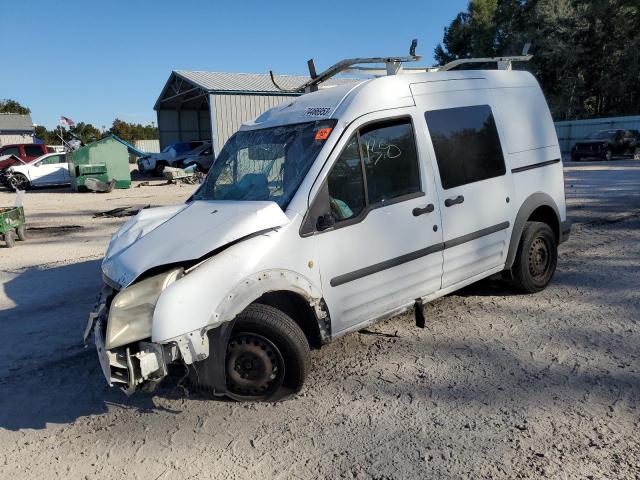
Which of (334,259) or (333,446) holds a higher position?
(334,259)

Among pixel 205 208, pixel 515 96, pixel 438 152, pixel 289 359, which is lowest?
pixel 289 359

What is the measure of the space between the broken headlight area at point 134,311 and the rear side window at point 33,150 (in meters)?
25.1

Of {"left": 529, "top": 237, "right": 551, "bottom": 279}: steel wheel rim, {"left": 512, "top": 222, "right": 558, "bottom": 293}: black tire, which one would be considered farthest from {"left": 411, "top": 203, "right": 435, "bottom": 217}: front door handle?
{"left": 529, "top": 237, "right": 551, "bottom": 279}: steel wheel rim

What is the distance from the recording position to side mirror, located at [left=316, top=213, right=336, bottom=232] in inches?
138

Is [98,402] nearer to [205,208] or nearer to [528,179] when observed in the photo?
[205,208]

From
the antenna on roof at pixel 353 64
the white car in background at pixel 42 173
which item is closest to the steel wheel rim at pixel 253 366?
the antenna on roof at pixel 353 64

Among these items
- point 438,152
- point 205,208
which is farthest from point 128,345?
point 438,152

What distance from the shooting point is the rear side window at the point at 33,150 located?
80.6 feet

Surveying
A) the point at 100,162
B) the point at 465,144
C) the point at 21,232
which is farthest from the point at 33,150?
the point at 465,144

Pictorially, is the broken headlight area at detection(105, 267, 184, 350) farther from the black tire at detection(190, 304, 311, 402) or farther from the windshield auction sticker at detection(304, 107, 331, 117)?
the windshield auction sticker at detection(304, 107, 331, 117)

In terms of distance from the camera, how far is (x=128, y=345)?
3027 mm

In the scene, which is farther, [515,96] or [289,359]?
[515,96]

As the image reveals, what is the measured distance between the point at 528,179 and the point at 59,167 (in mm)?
22194

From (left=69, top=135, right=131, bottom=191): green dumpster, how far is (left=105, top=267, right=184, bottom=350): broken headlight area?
714 inches
